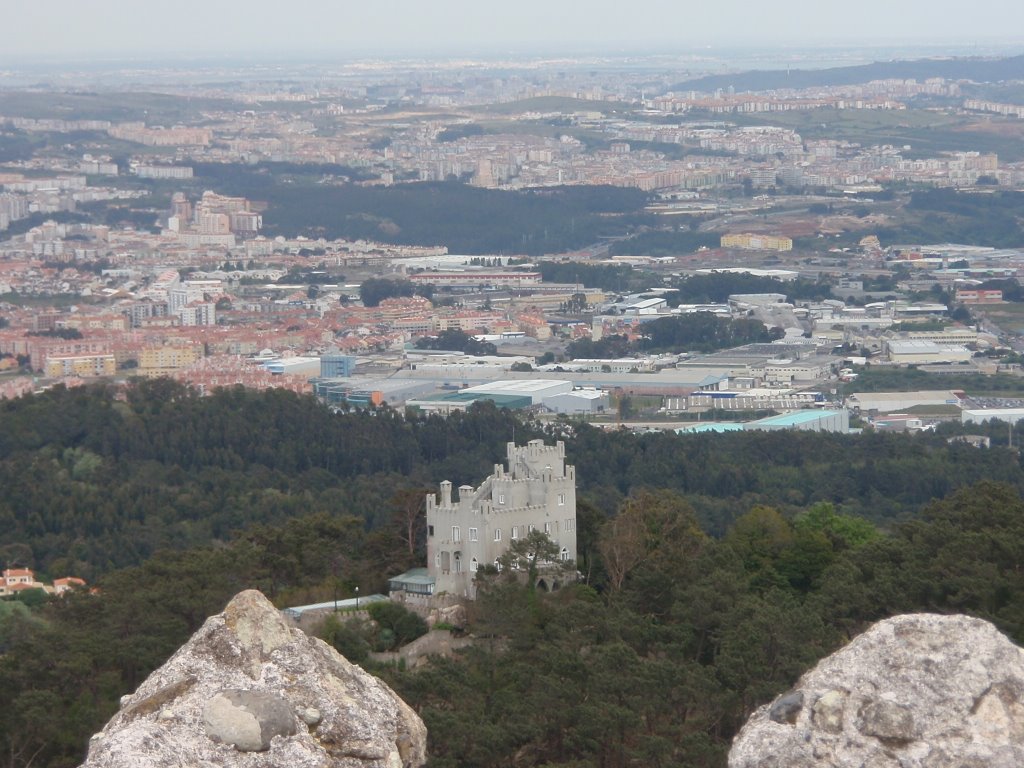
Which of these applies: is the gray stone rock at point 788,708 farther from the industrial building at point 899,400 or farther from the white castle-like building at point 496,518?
the industrial building at point 899,400

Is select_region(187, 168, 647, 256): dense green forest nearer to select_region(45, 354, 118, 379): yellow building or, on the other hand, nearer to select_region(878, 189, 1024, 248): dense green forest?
select_region(878, 189, 1024, 248): dense green forest

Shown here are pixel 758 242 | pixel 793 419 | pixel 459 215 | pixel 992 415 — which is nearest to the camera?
pixel 793 419

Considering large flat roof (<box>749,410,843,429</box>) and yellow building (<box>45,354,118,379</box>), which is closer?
large flat roof (<box>749,410,843,429</box>)

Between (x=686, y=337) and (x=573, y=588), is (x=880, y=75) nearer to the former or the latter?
(x=686, y=337)

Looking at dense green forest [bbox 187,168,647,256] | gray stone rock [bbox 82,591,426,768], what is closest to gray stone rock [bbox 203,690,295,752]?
gray stone rock [bbox 82,591,426,768]

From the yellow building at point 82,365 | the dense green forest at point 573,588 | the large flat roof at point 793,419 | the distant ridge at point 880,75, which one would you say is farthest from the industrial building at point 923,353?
the distant ridge at point 880,75

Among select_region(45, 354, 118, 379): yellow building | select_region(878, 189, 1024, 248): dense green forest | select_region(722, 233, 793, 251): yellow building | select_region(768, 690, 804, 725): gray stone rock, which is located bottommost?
select_region(878, 189, 1024, 248): dense green forest

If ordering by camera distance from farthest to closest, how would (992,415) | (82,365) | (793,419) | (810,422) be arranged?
1. (82,365)
2. (992,415)
3. (793,419)
4. (810,422)

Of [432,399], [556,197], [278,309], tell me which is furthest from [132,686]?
[556,197]

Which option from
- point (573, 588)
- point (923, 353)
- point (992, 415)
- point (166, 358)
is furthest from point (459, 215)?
point (573, 588)
